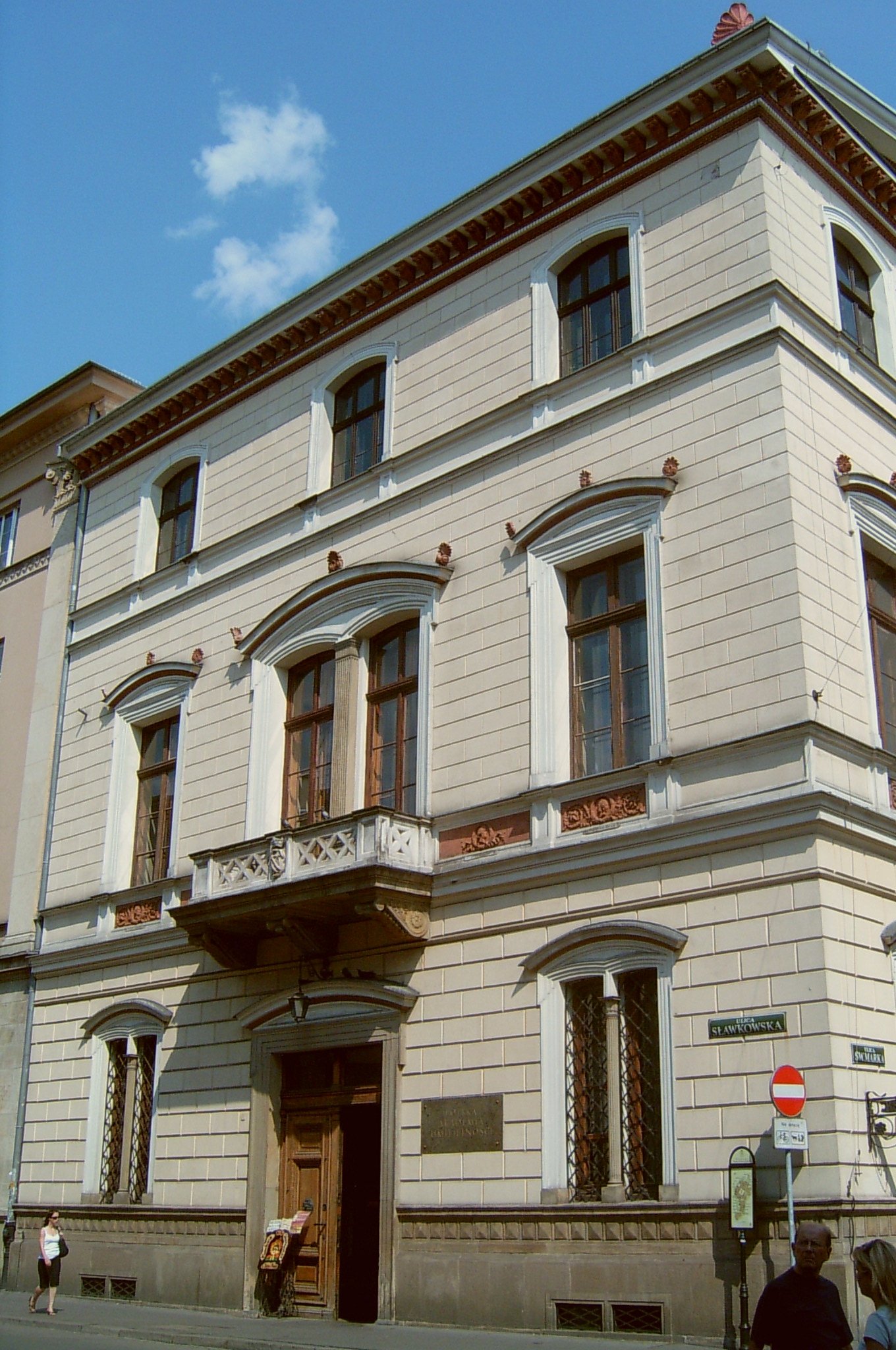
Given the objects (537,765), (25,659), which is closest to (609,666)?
(537,765)


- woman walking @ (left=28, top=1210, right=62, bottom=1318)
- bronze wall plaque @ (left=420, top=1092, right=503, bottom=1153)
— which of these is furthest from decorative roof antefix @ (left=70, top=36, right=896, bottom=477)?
woman walking @ (left=28, top=1210, right=62, bottom=1318)

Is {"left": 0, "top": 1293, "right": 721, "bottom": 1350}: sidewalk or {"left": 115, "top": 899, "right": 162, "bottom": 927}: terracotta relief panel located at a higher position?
{"left": 115, "top": 899, "right": 162, "bottom": 927}: terracotta relief panel

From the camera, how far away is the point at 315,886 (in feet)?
58.8

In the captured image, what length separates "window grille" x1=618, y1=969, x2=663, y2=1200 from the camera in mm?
14977

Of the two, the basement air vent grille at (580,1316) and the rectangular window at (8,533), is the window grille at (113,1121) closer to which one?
the basement air vent grille at (580,1316)

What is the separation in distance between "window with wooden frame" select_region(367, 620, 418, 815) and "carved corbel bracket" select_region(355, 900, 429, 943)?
5.51ft

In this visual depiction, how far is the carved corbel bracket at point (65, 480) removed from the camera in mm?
28047

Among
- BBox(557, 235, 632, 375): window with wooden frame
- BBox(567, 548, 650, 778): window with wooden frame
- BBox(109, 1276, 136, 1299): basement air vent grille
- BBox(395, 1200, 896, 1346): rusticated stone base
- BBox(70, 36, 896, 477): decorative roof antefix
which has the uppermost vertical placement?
BBox(70, 36, 896, 477): decorative roof antefix

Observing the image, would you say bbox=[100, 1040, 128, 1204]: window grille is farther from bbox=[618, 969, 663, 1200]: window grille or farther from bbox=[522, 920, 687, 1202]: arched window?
bbox=[618, 969, 663, 1200]: window grille

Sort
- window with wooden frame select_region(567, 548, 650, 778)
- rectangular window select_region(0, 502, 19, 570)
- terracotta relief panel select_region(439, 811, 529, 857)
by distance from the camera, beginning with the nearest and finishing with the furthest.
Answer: window with wooden frame select_region(567, 548, 650, 778) < terracotta relief panel select_region(439, 811, 529, 857) < rectangular window select_region(0, 502, 19, 570)

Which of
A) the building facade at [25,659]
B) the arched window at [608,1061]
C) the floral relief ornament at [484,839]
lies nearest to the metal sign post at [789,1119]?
the arched window at [608,1061]

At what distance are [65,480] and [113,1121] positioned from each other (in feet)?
42.4

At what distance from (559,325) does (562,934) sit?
8.57 metres

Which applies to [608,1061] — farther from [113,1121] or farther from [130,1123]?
[113,1121]
